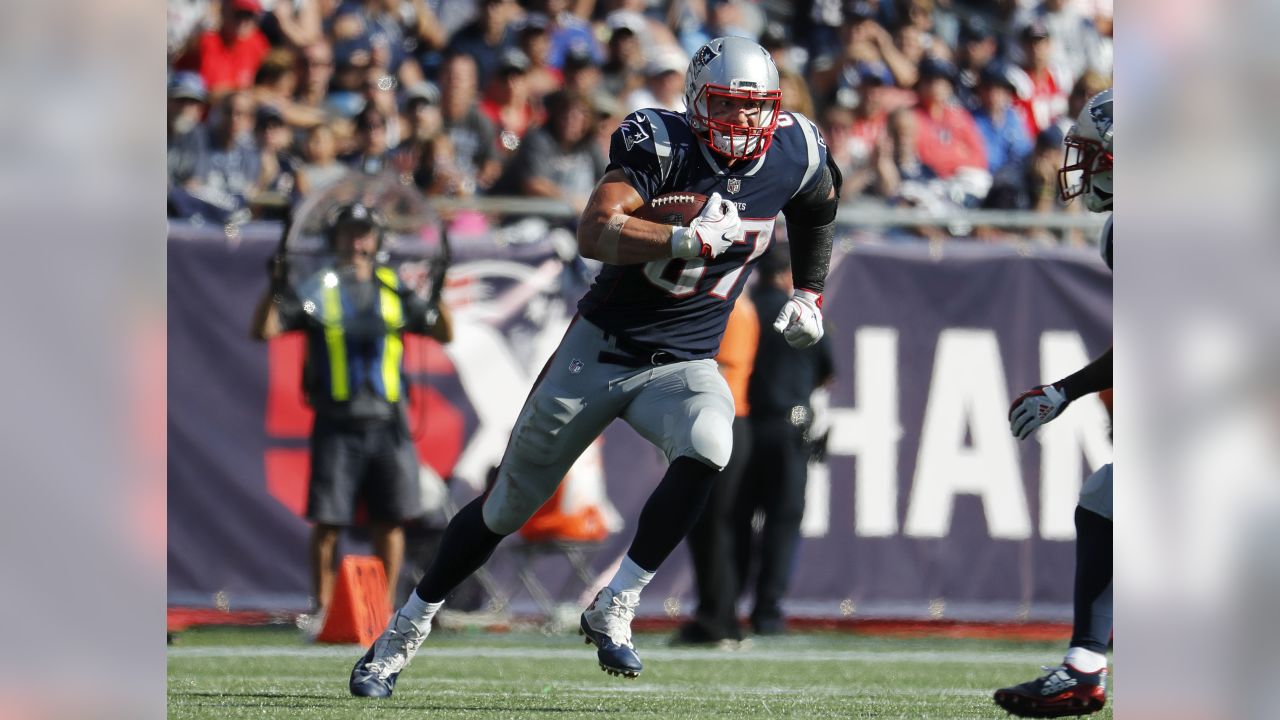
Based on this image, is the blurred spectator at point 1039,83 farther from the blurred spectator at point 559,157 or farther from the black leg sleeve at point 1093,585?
the black leg sleeve at point 1093,585

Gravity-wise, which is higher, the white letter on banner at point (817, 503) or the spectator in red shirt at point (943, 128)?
the spectator in red shirt at point (943, 128)

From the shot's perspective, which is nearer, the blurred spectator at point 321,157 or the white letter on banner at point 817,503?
the white letter on banner at point 817,503

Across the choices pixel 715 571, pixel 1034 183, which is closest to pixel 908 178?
pixel 1034 183

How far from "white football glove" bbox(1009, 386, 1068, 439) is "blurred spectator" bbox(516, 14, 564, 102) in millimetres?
5399

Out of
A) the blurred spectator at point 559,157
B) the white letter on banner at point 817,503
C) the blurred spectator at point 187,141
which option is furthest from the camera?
the blurred spectator at point 559,157

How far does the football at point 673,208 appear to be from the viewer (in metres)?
4.75

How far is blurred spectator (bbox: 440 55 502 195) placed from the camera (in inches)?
367

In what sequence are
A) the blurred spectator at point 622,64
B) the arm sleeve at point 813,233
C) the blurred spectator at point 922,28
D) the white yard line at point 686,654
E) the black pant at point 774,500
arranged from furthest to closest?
the blurred spectator at point 922,28, the blurred spectator at point 622,64, the black pant at point 774,500, the white yard line at point 686,654, the arm sleeve at point 813,233

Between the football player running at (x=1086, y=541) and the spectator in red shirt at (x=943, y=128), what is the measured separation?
16.2 feet

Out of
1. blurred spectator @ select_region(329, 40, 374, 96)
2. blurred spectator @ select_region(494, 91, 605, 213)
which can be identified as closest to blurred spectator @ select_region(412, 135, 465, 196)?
blurred spectator @ select_region(494, 91, 605, 213)

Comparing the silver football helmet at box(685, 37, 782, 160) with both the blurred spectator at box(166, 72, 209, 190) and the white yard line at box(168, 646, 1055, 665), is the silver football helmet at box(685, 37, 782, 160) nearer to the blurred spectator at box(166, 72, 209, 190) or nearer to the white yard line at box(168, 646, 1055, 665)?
the white yard line at box(168, 646, 1055, 665)

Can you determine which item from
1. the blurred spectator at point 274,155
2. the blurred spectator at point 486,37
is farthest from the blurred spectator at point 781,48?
the blurred spectator at point 274,155
